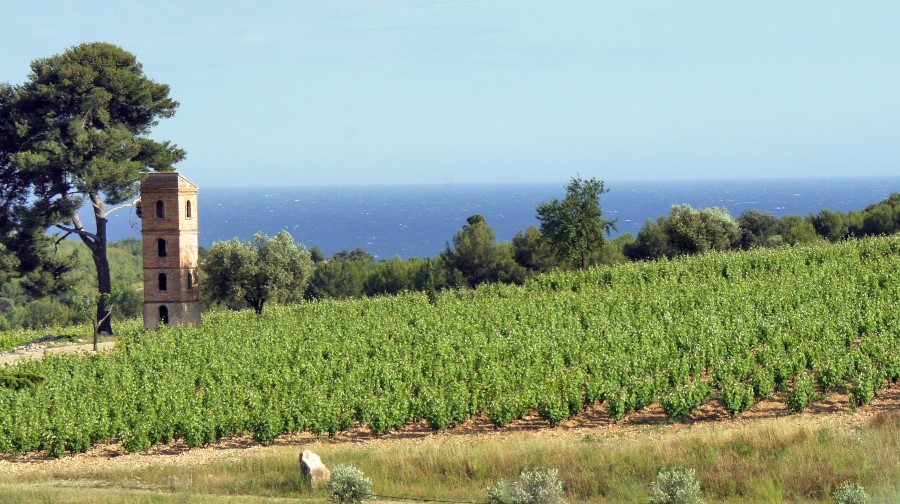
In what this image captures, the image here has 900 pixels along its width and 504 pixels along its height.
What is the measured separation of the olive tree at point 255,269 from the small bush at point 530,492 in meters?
31.8

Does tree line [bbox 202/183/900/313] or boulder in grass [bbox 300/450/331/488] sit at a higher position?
tree line [bbox 202/183/900/313]

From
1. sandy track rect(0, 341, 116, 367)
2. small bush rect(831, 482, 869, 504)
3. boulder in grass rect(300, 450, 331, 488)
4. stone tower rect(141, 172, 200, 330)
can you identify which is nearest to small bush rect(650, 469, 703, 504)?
small bush rect(831, 482, 869, 504)

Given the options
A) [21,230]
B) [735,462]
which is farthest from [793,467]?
[21,230]

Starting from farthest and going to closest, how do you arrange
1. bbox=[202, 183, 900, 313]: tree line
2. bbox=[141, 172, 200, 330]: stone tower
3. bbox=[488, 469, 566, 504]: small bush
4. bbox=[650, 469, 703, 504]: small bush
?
1. bbox=[202, 183, 900, 313]: tree line
2. bbox=[141, 172, 200, 330]: stone tower
3. bbox=[488, 469, 566, 504]: small bush
4. bbox=[650, 469, 703, 504]: small bush

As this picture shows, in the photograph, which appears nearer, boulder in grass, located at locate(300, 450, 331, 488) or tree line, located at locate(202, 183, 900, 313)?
boulder in grass, located at locate(300, 450, 331, 488)

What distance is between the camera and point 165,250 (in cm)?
4275

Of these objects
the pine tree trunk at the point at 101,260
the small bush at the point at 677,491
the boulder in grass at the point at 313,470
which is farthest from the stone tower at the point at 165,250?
the small bush at the point at 677,491

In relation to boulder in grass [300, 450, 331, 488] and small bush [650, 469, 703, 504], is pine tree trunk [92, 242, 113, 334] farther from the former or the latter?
small bush [650, 469, 703, 504]

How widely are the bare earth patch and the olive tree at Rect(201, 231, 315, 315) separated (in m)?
22.5

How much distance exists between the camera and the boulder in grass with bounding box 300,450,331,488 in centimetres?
1858

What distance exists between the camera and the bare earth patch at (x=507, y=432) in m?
21.7

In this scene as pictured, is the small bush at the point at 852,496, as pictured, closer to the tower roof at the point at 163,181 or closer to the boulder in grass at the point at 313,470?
the boulder in grass at the point at 313,470

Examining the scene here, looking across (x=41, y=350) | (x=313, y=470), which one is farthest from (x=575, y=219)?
(x=313, y=470)

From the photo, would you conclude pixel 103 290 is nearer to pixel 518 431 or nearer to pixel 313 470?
pixel 518 431
